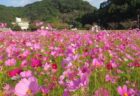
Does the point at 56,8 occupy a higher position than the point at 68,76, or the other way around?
the point at 68,76

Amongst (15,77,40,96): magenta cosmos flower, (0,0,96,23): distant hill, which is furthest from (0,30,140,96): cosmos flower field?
(0,0,96,23): distant hill

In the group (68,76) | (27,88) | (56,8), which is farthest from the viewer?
(56,8)

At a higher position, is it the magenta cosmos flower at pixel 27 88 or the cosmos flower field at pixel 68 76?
the magenta cosmos flower at pixel 27 88

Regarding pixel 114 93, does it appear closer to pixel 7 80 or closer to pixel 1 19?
pixel 7 80

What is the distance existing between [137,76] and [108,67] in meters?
0.80

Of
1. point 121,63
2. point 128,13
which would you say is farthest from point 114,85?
point 128,13

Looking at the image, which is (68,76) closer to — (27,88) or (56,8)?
(27,88)

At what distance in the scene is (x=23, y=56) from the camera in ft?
8.96

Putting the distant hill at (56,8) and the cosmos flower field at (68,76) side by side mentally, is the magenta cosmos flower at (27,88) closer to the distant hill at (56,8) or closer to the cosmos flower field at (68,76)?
the cosmos flower field at (68,76)

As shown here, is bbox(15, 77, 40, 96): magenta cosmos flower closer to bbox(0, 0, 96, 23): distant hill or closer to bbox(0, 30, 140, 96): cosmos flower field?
bbox(0, 30, 140, 96): cosmos flower field

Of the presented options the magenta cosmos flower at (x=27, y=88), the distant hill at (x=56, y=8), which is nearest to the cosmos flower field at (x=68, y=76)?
the magenta cosmos flower at (x=27, y=88)

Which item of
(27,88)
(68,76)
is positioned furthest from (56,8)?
(27,88)

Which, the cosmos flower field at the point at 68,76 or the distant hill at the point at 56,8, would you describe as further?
the distant hill at the point at 56,8

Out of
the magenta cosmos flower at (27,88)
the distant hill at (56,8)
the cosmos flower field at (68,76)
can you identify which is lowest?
the distant hill at (56,8)
